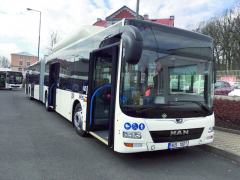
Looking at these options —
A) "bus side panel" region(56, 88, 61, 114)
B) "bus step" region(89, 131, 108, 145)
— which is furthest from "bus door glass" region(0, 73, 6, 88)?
"bus step" region(89, 131, 108, 145)

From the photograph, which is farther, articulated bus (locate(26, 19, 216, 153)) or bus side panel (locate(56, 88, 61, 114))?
bus side panel (locate(56, 88, 61, 114))

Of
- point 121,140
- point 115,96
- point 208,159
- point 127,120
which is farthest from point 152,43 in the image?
point 208,159

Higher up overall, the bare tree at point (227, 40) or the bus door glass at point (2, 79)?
the bare tree at point (227, 40)

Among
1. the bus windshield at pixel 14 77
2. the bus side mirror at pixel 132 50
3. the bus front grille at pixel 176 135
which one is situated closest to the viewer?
the bus side mirror at pixel 132 50

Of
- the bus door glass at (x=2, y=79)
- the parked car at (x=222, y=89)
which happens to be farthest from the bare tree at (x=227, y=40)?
the bus door glass at (x=2, y=79)

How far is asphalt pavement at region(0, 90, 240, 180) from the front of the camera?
3.85 metres

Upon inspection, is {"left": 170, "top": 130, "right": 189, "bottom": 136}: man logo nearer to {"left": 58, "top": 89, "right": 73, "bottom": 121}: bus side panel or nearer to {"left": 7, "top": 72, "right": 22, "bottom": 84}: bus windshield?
{"left": 58, "top": 89, "right": 73, "bottom": 121}: bus side panel

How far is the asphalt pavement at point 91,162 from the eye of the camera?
3.85 metres

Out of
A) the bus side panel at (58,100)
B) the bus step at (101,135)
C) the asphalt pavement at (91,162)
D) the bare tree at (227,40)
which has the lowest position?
the asphalt pavement at (91,162)

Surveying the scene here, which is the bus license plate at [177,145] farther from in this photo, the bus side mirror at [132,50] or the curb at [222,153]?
the bus side mirror at [132,50]

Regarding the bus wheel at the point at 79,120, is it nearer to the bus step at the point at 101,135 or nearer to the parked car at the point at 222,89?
the bus step at the point at 101,135

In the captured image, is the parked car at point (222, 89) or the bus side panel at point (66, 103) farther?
the parked car at point (222, 89)

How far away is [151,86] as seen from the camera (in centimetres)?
414

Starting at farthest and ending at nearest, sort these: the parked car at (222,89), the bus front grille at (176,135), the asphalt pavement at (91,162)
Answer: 1. the parked car at (222,89)
2. the bus front grille at (176,135)
3. the asphalt pavement at (91,162)
